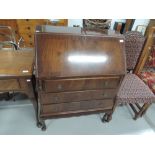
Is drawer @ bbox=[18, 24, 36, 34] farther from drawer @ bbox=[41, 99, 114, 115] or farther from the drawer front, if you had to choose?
drawer @ bbox=[41, 99, 114, 115]

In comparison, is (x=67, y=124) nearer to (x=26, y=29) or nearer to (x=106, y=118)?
(x=106, y=118)

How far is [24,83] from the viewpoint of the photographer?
1.36 metres

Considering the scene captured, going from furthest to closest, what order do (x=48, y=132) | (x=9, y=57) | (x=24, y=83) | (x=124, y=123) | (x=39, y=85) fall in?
(x=124, y=123) → (x=48, y=132) → (x=9, y=57) → (x=24, y=83) → (x=39, y=85)

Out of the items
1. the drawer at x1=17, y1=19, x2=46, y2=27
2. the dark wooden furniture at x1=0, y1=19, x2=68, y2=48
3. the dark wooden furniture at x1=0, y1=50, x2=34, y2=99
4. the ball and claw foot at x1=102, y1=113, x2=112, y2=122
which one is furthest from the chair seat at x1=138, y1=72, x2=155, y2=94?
the drawer at x1=17, y1=19, x2=46, y2=27

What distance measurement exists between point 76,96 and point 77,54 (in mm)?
434

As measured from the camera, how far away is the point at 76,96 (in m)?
1.46

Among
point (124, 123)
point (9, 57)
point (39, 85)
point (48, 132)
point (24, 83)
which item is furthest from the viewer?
point (124, 123)

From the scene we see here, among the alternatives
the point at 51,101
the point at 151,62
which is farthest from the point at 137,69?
the point at 51,101

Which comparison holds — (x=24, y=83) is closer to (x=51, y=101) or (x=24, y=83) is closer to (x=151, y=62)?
(x=51, y=101)

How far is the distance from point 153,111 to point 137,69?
28.4 inches

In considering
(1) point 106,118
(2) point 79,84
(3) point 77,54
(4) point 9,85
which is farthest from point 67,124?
(3) point 77,54

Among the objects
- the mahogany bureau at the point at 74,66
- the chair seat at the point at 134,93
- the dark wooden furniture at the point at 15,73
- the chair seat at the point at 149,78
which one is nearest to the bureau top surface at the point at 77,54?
the mahogany bureau at the point at 74,66
